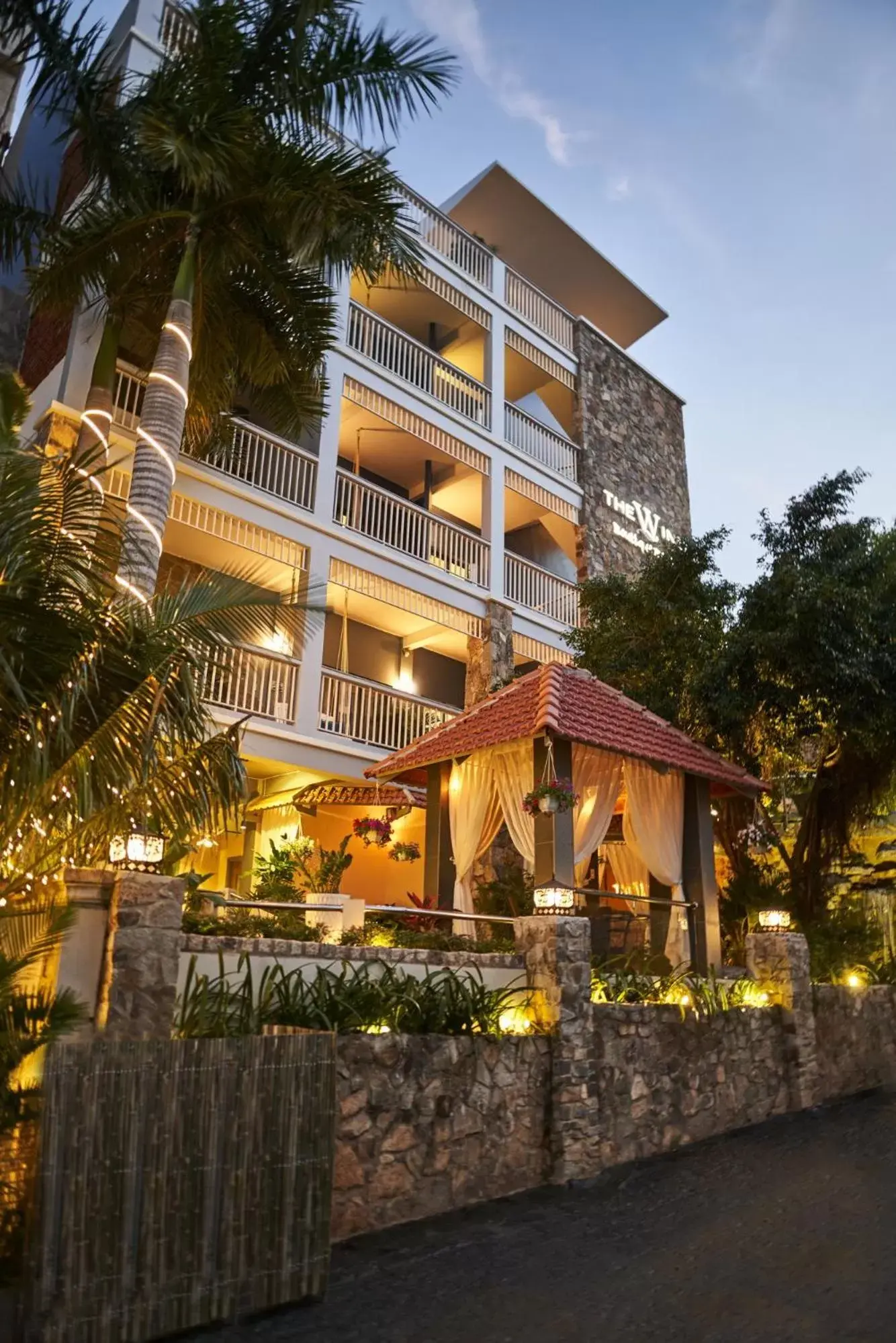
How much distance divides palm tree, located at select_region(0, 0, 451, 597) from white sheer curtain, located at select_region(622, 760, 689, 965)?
5.56 metres

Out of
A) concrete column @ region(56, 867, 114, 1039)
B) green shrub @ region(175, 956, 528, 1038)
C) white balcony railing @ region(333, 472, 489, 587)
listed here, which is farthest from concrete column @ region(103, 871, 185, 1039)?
white balcony railing @ region(333, 472, 489, 587)

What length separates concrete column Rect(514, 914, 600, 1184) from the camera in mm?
6695

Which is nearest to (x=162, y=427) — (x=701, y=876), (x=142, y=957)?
(x=142, y=957)

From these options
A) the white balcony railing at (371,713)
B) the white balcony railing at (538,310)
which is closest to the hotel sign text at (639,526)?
the white balcony railing at (538,310)

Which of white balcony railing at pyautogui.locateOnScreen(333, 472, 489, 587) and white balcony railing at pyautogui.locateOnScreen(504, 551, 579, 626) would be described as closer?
white balcony railing at pyautogui.locateOnScreen(333, 472, 489, 587)

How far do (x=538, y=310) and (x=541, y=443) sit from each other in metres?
3.12

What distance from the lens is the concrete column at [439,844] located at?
10.4 m

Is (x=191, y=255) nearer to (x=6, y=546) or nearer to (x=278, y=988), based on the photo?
(x=6, y=546)

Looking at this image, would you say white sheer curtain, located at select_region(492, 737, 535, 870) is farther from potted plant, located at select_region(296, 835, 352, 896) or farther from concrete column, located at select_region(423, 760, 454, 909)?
potted plant, located at select_region(296, 835, 352, 896)

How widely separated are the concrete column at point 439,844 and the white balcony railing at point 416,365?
773cm

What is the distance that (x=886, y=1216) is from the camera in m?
5.88

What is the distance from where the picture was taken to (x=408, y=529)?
14.9 m

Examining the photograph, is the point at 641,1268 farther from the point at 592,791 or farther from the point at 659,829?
the point at 659,829

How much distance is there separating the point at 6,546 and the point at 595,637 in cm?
994
